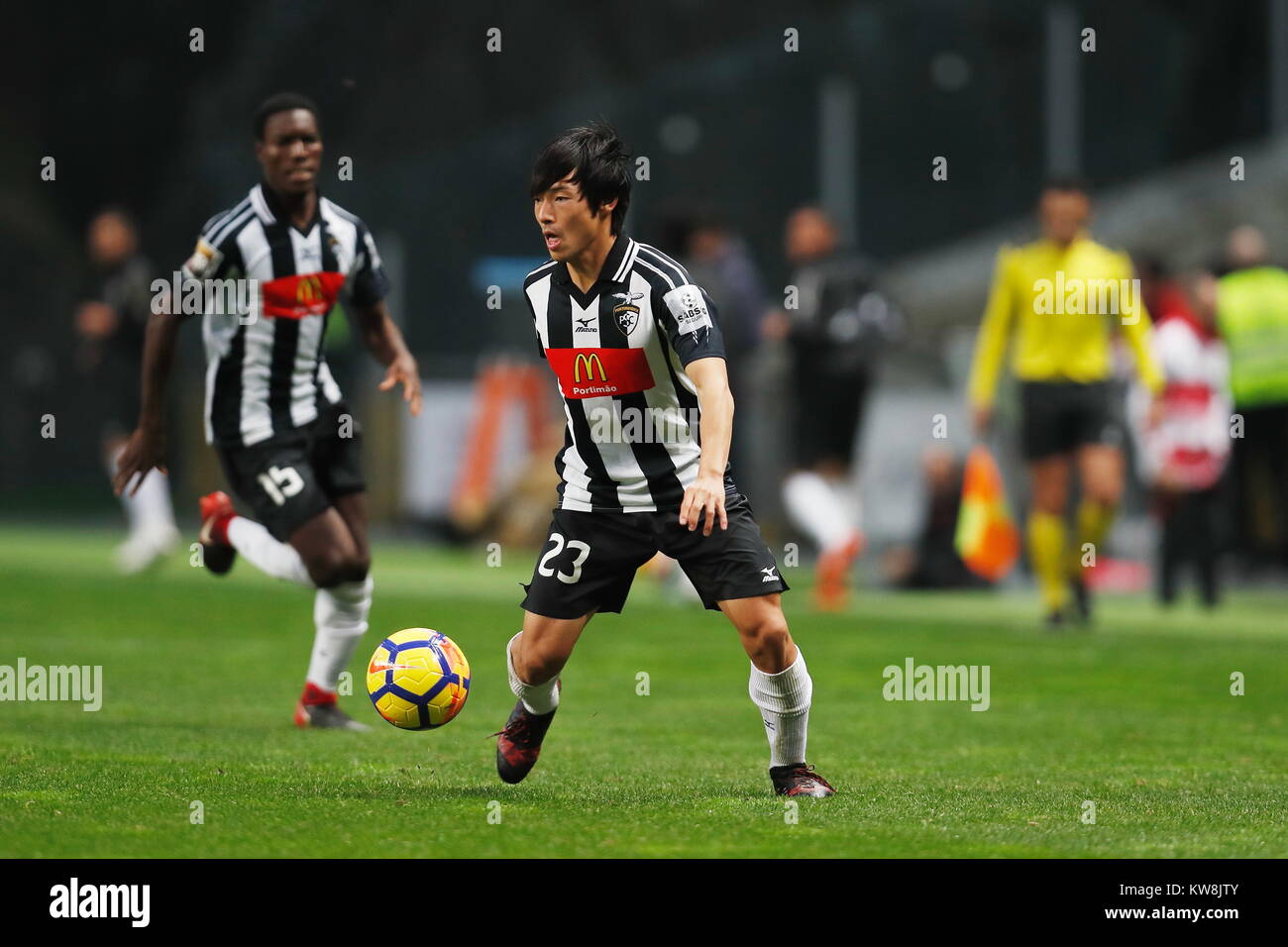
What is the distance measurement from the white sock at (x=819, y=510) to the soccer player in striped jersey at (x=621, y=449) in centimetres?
710

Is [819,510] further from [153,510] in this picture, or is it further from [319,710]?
[319,710]

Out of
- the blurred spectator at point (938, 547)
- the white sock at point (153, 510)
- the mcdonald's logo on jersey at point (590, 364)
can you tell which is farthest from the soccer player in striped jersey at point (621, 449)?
the white sock at point (153, 510)

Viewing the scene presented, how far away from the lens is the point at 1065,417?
12.2 m

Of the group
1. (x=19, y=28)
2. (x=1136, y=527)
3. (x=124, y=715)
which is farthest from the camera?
(x=19, y=28)

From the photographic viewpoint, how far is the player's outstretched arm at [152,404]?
7.50 m

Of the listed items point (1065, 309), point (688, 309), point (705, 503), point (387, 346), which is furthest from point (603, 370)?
point (1065, 309)

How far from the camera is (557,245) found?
589cm

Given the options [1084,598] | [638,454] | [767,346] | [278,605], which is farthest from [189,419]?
[638,454]

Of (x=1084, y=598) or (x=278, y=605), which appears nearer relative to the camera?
(x=1084, y=598)

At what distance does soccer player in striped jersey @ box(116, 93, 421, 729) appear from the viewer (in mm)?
7555

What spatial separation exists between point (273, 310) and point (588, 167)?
222 centimetres

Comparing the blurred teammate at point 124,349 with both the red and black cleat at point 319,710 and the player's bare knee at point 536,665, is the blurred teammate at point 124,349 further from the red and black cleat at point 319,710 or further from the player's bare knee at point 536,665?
the player's bare knee at point 536,665
